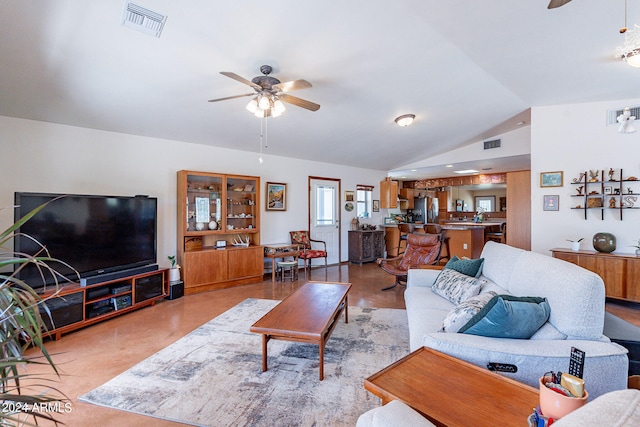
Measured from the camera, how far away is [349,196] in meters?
7.07

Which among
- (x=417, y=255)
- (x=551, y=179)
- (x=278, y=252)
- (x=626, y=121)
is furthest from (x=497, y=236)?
(x=278, y=252)

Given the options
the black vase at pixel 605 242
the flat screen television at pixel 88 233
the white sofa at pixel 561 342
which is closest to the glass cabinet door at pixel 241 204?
the flat screen television at pixel 88 233

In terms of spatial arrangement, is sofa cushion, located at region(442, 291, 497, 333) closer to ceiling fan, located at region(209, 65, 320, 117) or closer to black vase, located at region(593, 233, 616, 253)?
ceiling fan, located at region(209, 65, 320, 117)

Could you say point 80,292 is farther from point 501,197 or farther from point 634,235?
point 501,197

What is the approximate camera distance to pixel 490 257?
112 inches

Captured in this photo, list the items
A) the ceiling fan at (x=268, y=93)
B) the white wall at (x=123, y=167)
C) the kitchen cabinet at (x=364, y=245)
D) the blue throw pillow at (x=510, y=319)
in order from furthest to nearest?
the kitchen cabinet at (x=364, y=245)
the white wall at (x=123, y=167)
the ceiling fan at (x=268, y=93)
the blue throw pillow at (x=510, y=319)

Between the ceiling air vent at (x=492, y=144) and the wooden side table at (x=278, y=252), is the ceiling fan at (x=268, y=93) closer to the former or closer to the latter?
the wooden side table at (x=278, y=252)

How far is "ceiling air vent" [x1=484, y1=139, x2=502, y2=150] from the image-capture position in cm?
582

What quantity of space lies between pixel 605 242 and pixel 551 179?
41.8 inches

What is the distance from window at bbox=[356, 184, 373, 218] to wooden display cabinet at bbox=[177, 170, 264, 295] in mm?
3071

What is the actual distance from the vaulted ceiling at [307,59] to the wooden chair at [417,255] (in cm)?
199

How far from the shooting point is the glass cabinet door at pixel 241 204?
493cm

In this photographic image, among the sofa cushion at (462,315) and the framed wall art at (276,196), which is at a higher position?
the framed wall art at (276,196)

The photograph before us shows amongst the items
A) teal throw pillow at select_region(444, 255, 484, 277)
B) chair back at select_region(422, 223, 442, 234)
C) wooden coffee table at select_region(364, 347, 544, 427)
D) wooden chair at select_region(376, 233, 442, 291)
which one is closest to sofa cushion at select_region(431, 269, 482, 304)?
teal throw pillow at select_region(444, 255, 484, 277)
